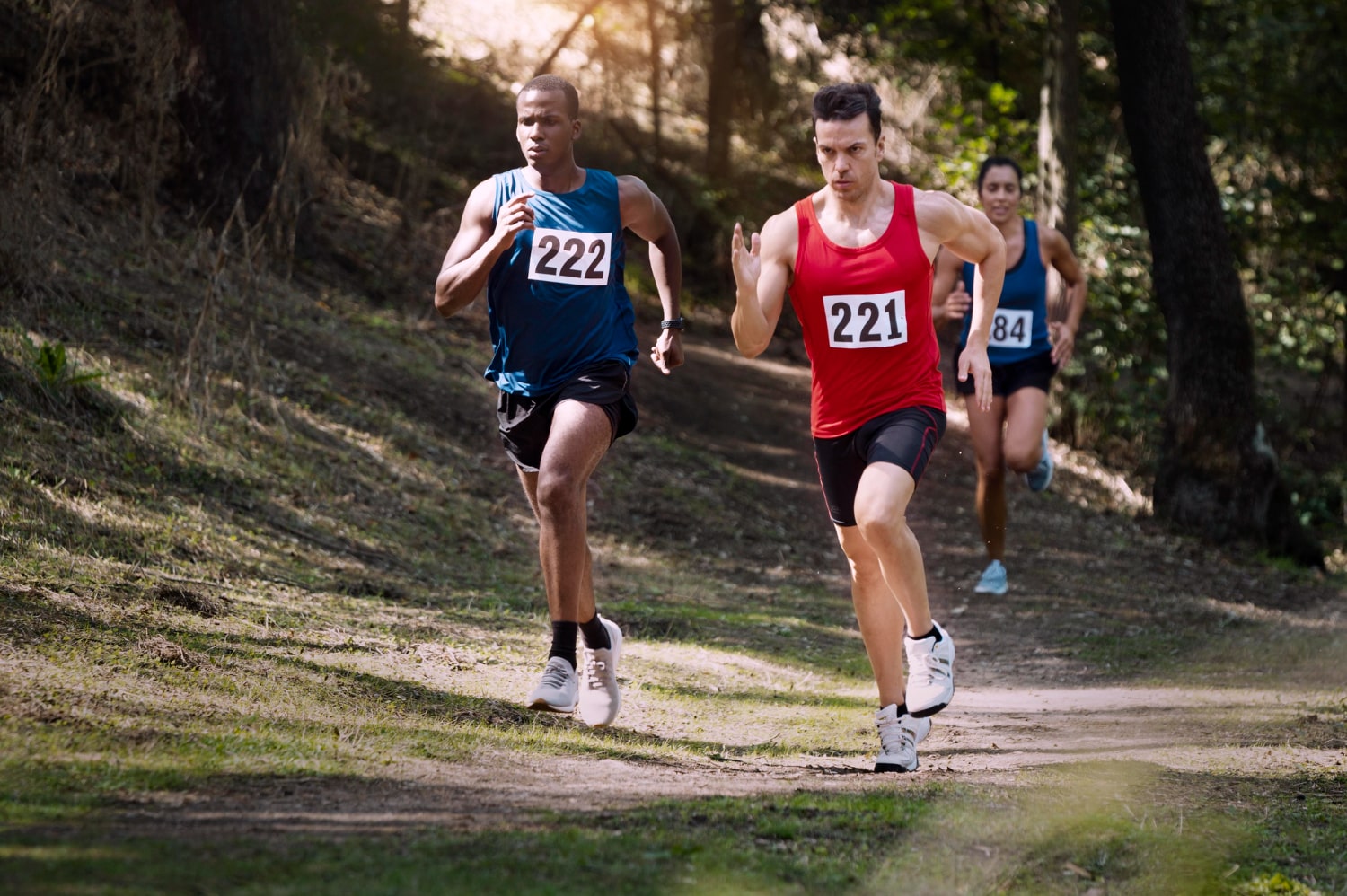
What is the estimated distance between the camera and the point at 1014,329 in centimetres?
880

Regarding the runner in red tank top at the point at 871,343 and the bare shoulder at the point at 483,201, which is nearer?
the runner in red tank top at the point at 871,343

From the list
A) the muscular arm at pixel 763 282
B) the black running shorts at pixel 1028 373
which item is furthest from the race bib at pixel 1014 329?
the muscular arm at pixel 763 282

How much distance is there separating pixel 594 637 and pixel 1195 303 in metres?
9.83

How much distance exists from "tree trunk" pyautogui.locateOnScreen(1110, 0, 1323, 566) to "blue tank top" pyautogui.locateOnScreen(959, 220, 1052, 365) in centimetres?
532

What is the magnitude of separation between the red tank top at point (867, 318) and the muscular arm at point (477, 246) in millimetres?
1044

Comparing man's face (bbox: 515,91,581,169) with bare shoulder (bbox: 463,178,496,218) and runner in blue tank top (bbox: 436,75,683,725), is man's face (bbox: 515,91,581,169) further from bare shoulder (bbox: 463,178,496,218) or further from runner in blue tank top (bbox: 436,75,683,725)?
bare shoulder (bbox: 463,178,496,218)

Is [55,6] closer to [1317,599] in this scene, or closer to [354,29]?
[354,29]

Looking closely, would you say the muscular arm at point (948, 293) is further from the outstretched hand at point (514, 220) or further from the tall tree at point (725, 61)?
the tall tree at point (725, 61)

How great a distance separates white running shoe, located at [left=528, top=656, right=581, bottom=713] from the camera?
5156 mm

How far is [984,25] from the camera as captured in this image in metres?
19.8

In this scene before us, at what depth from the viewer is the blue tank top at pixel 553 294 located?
5336mm

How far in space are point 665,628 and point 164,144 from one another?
7.12m

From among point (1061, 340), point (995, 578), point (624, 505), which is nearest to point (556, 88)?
point (1061, 340)

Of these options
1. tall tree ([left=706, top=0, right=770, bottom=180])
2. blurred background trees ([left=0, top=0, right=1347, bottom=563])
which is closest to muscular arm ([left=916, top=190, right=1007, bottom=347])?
blurred background trees ([left=0, top=0, right=1347, bottom=563])
